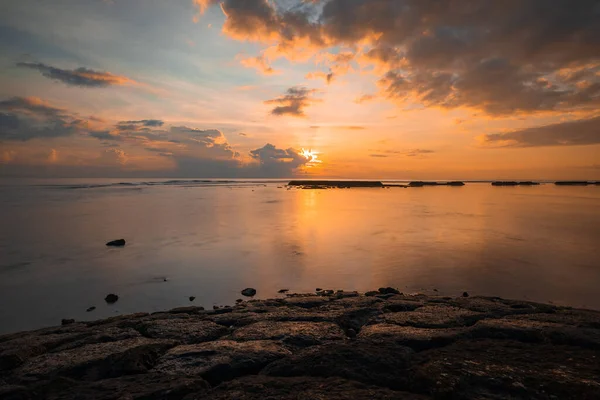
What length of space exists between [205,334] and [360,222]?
29.3 m

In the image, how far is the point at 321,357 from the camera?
5273mm

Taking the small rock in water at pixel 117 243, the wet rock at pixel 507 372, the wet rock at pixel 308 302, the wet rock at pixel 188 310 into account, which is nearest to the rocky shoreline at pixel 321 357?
the wet rock at pixel 507 372

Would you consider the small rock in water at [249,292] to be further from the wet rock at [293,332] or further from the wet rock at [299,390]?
the wet rock at [299,390]

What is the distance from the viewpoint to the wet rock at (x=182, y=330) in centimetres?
687

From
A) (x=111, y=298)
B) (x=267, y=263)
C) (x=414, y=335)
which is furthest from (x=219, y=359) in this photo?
(x=267, y=263)

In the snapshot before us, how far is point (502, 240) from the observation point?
24438 mm

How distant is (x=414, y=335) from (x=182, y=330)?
513 cm

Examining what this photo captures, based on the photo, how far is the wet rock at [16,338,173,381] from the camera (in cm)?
526

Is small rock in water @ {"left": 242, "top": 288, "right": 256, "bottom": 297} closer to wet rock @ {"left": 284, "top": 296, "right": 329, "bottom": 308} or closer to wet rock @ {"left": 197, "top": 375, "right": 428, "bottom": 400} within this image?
wet rock @ {"left": 284, "top": 296, "right": 329, "bottom": 308}

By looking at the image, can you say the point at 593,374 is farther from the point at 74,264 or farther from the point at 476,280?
the point at 74,264

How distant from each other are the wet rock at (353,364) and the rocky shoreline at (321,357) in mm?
19

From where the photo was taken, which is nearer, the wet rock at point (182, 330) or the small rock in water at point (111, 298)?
the wet rock at point (182, 330)

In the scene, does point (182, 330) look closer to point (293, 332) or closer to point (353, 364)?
point (293, 332)

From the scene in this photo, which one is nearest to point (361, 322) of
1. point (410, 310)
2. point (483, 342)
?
point (410, 310)
